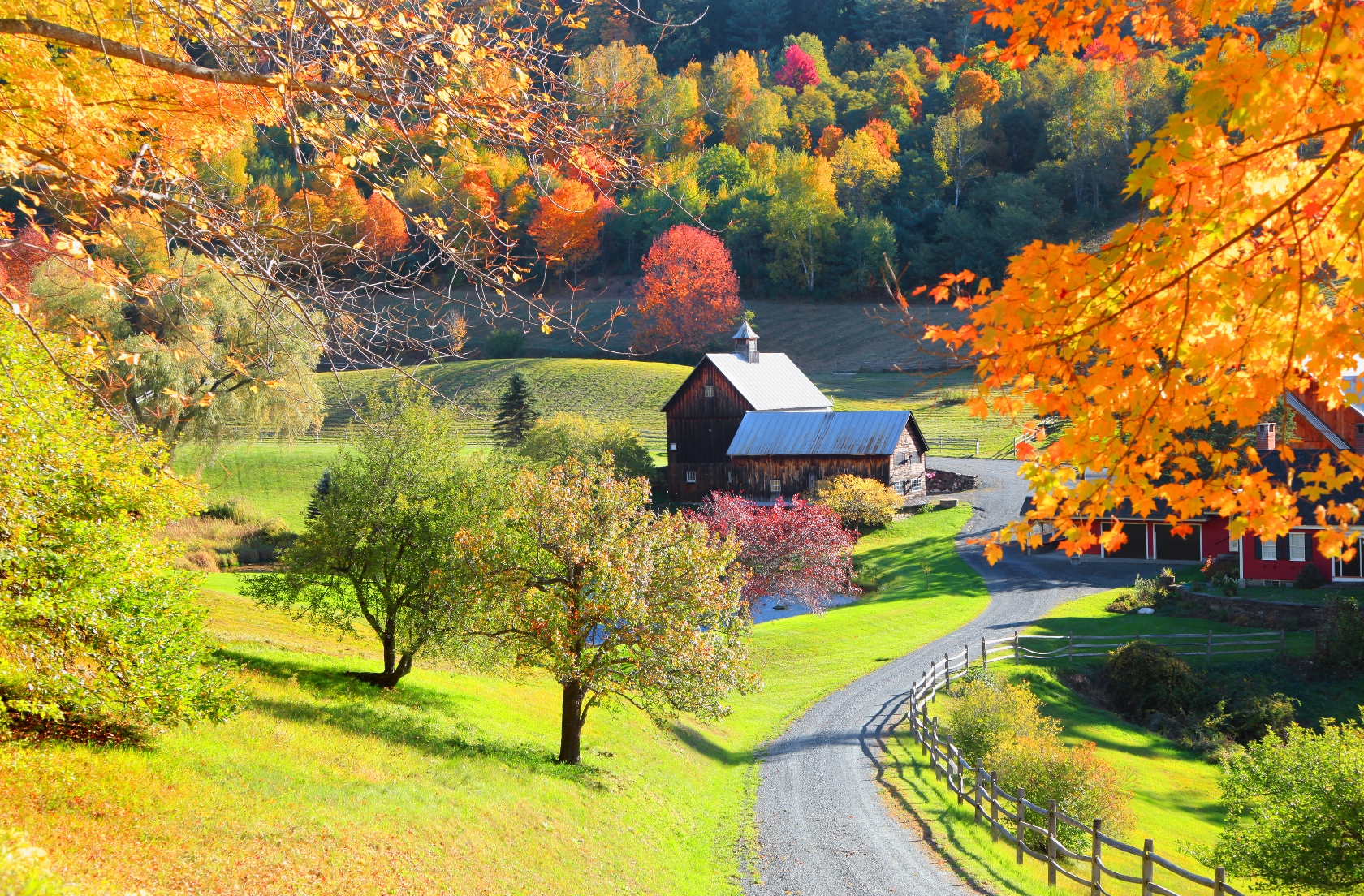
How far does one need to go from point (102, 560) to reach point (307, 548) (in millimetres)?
10063

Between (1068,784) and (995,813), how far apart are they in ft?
6.27

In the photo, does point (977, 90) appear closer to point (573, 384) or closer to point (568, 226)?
point (573, 384)

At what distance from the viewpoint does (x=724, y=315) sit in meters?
A: 86.2

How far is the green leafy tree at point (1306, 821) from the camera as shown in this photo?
1377 centimetres

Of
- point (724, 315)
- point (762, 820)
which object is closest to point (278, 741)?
point (762, 820)

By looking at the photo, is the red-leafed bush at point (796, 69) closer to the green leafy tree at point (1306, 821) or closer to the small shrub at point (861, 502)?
Result: the small shrub at point (861, 502)

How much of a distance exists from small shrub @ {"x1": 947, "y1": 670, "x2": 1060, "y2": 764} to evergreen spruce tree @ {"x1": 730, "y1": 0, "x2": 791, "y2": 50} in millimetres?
126268

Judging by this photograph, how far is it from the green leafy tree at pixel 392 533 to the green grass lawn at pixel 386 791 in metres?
1.31

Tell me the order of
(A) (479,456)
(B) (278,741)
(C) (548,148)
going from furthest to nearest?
(A) (479,456) → (B) (278,741) → (C) (548,148)

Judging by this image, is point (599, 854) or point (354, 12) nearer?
point (354, 12)

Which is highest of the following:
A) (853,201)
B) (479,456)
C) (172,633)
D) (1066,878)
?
(853,201)

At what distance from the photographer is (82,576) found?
33.0ft

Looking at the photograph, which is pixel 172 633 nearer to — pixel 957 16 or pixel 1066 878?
pixel 1066 878

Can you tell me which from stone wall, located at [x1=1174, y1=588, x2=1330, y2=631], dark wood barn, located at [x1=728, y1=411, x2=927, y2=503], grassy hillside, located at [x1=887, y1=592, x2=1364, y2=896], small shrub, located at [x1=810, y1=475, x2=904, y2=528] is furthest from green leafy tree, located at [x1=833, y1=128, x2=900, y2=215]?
grassy hillside, located at [x1=887, y1=592, x2=1364, y2=896]
